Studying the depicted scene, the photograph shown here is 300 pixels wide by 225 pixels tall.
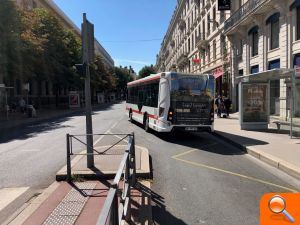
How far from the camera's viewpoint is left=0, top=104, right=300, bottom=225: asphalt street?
5680 millimetres

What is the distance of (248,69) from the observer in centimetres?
2848

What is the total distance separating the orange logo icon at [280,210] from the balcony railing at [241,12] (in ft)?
72.9

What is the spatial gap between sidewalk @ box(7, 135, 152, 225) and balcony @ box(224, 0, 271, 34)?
60.6 feet

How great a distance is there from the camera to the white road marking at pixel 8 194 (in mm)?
6357

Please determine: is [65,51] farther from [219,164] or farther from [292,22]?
[219,164]

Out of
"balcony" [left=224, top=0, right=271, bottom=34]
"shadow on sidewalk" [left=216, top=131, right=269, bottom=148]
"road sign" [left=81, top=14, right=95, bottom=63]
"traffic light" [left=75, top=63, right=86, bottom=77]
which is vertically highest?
"balcony" [left=224, top=0, right=271, bottom=34]

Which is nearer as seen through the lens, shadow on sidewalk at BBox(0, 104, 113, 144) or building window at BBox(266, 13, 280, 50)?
shadow on sidewalk at BBox(0, 104, 113, 144)

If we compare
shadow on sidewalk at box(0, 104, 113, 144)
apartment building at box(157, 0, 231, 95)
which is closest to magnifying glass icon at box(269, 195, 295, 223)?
shadow on sidewalk at box(0, 104, 113, 144)

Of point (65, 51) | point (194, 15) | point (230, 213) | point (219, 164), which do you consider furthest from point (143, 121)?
point (194, 15)

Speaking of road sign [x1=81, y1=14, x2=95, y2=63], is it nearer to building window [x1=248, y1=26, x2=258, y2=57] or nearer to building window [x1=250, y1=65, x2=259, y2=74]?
building window [x1=250, y1=65, x2=259, y2=74]

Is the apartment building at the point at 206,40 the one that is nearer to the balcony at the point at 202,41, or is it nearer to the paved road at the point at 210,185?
the balcony at the point at 202,41

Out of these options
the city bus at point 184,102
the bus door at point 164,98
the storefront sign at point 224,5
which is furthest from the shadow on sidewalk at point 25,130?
the storefront sign at point 224,5

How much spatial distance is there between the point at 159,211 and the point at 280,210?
11.2 ft

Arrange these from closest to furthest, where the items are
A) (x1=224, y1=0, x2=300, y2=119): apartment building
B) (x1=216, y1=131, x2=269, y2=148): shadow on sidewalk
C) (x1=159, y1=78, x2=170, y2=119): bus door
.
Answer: (x1=216, y1=131, x2=269, y2=148): shadow on sidewalk → (x1=159, y1=78, x2=170, y2=119): bus door → (x1=224, y1=0, x2=300, y2=119): apartment building
